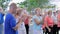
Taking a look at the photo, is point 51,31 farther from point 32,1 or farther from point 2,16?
point 32,1

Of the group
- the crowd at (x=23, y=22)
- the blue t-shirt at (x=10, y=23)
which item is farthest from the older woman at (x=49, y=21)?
the blue t-shirt at (x=10, y=23)

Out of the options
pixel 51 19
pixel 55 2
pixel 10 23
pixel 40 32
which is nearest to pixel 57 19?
pixel 51 19

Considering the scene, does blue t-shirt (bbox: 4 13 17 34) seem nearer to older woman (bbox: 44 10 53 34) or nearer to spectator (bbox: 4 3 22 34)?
spectator (bbox: 4 3 22 34)

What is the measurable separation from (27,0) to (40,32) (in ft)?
22.5


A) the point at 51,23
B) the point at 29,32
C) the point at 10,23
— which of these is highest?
the point at 10,23

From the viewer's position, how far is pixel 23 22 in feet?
17.6

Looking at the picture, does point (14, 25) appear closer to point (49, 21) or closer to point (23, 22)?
point (23, 22)

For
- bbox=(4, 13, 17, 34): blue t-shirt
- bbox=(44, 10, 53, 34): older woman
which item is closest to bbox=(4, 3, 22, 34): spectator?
bbox=(4, 13, 17, 34): blue t-shirt

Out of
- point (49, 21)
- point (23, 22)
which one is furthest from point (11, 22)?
point (49, 21)

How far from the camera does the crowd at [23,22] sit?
377 cm

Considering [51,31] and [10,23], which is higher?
[10,23]

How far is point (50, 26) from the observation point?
22.8 ft

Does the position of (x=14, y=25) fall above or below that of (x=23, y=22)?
above

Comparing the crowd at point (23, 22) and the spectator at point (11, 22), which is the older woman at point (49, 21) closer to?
the crowd at point (23, 22)
